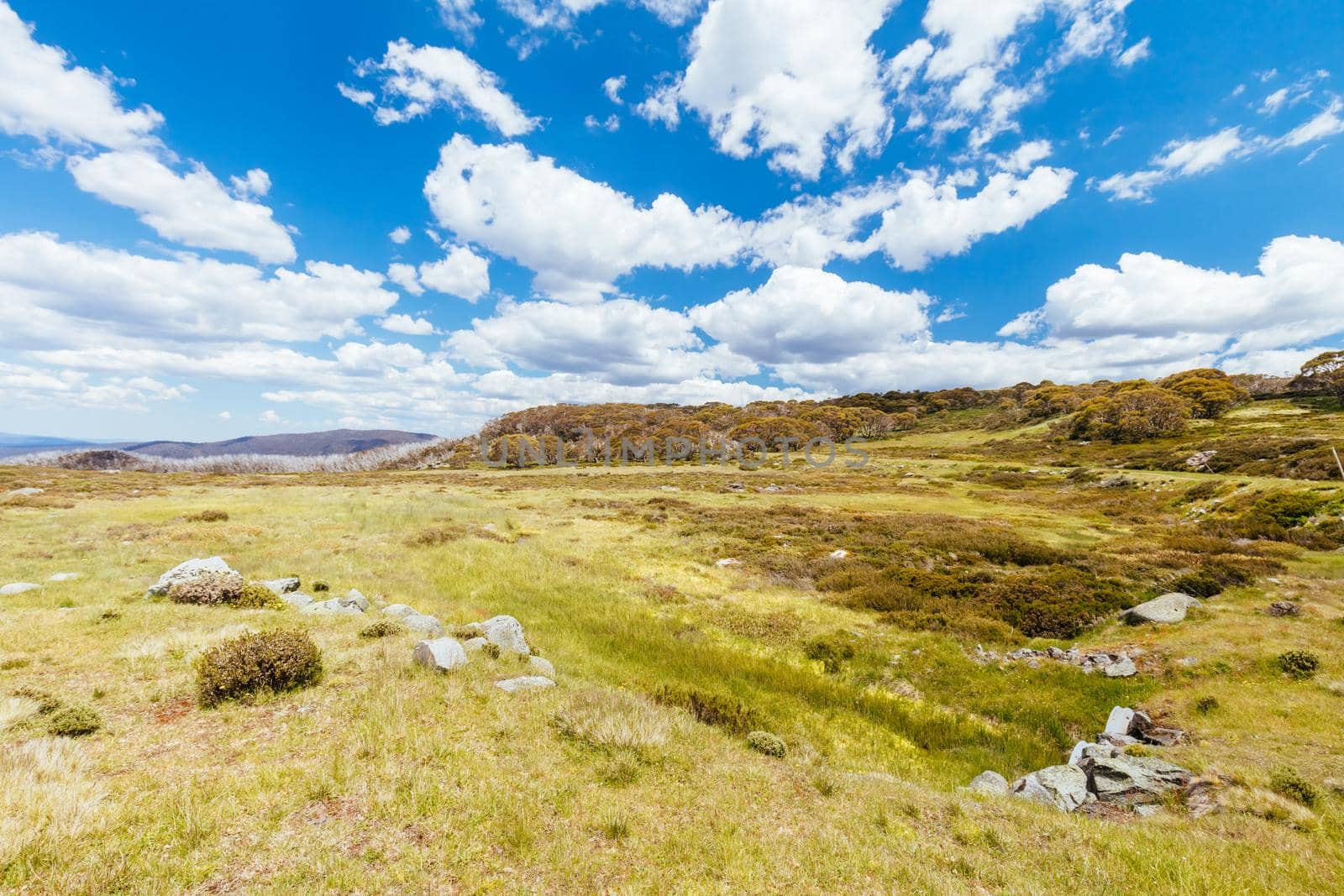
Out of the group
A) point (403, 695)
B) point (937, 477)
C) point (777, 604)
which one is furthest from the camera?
point (937, 477)

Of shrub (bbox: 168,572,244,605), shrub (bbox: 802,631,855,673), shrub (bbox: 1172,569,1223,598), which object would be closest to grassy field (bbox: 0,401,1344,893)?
shrub (bbox: 802,631,855,673)

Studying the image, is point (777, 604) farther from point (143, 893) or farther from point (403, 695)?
point (143, 893)

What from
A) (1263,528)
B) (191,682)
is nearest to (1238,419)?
(1263,528)

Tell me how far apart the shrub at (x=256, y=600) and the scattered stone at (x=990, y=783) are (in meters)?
19.8

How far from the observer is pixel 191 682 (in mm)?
10000

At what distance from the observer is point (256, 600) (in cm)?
1590

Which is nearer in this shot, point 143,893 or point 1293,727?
point 143,893

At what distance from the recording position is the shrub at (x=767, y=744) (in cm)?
987

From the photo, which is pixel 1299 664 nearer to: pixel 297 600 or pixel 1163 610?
pixel 1163 610

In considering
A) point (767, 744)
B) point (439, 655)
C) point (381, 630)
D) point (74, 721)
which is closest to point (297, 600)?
point (381, 630)

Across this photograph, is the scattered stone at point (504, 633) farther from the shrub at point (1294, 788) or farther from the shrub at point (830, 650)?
the shrub at point (1294, 788)

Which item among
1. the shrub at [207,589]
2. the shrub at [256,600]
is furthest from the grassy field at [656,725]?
the shrub at [256,600]

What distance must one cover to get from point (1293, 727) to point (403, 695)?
19.0 metres

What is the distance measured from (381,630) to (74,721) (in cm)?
568
